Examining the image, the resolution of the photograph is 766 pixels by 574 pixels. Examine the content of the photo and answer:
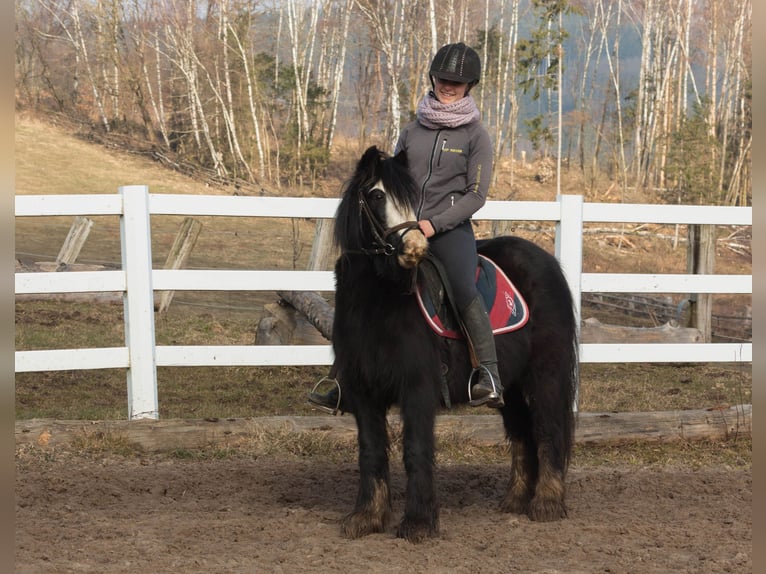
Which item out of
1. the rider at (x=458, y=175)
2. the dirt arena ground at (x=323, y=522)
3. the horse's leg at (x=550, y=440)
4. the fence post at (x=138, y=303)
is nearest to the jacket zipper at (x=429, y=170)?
the rider at (x=458, y=175)

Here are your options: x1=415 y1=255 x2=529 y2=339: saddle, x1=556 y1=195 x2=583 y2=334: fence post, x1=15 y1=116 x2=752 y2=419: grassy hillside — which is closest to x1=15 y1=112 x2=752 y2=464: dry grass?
x1=15 y1=116 x2=752 y2=419: grassy hillside

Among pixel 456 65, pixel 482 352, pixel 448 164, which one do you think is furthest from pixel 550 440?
pixel 456 65

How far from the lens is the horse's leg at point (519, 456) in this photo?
5090mm

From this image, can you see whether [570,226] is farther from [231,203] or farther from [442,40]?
[442,40]

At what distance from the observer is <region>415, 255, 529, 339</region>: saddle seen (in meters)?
4.50

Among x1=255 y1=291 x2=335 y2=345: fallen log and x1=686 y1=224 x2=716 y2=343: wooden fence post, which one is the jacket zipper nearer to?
x1=255 y1=291 x2=335 y2=345: fallen log

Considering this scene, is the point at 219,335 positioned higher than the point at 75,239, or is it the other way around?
the point at 75,239

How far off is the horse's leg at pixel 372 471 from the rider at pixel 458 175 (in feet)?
1.68

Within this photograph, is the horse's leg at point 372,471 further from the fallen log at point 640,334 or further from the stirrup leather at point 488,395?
the fallen log at point 640,334

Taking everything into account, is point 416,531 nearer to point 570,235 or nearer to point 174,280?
point 174,280

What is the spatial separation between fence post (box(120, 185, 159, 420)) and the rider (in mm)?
2731

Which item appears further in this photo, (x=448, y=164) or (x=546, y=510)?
(x=546, y=510)

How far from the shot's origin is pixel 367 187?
4.14 meters

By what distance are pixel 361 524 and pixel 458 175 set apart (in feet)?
6.03
